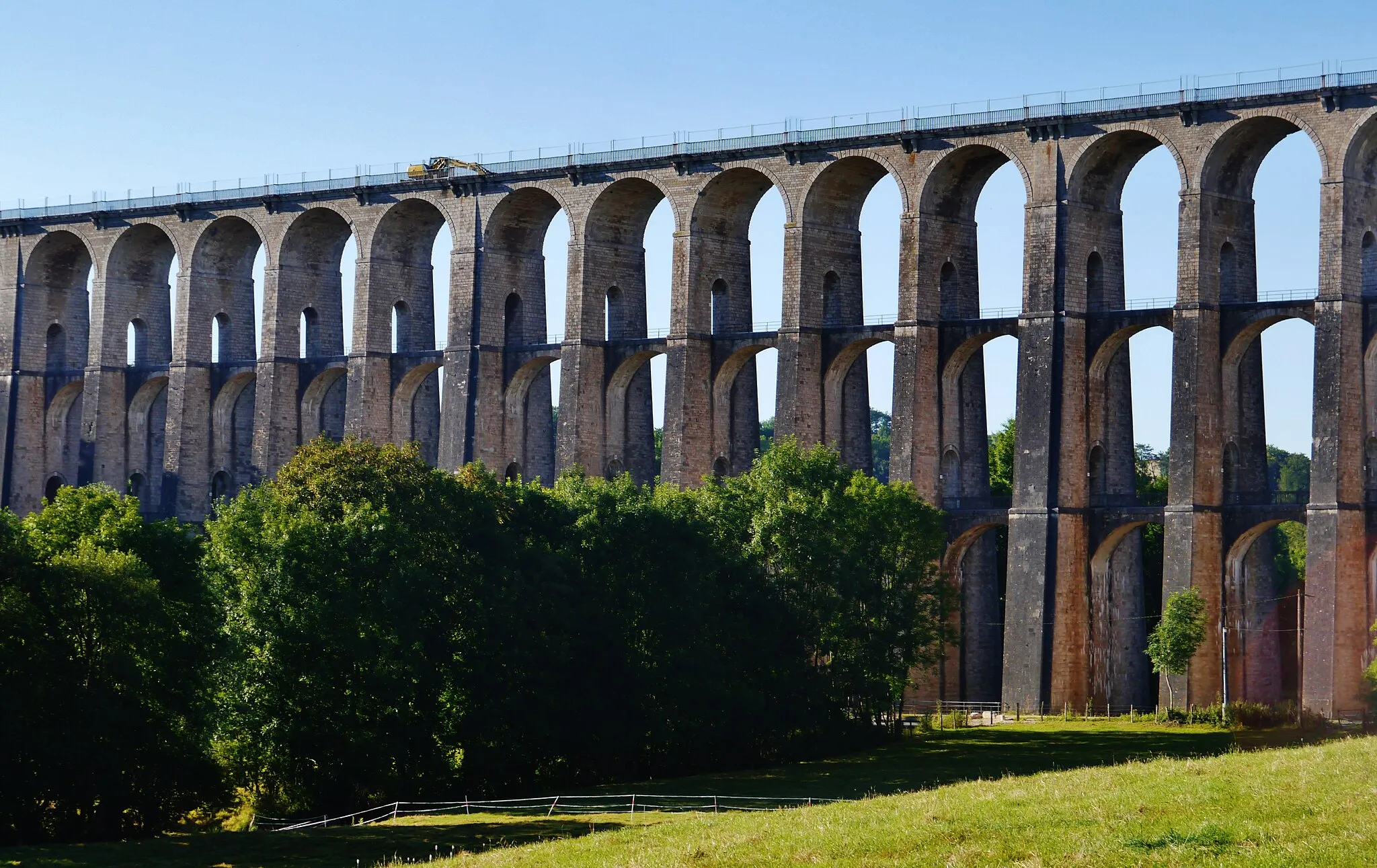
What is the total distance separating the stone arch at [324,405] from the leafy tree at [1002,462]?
26642 millimetres

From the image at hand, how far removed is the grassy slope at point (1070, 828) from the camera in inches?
1196

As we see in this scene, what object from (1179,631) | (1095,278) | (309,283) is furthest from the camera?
(309,283)

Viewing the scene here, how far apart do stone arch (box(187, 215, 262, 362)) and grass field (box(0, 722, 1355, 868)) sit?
149 ft

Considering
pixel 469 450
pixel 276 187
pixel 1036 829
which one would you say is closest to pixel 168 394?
pixel 276 187

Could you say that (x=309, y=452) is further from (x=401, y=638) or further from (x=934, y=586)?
(x=934, y=586)

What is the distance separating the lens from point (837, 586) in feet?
202

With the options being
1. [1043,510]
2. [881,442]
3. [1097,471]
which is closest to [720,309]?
[1097,471]

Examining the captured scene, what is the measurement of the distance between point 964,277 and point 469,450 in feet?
65.7

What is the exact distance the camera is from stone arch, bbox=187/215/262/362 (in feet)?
298

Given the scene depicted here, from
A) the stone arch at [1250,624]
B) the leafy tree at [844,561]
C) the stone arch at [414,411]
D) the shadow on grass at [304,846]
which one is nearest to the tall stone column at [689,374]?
the leafy tree at [844,561]

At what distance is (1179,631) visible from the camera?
64.2 m

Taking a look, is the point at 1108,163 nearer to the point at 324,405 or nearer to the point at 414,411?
the point at 414,411

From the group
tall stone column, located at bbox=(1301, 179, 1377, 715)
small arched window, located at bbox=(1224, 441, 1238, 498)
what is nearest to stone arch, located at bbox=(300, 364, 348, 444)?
small arched window, located at bbox=(1224, 441, 1238, 498)

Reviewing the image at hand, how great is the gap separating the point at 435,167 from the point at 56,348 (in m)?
23.2
